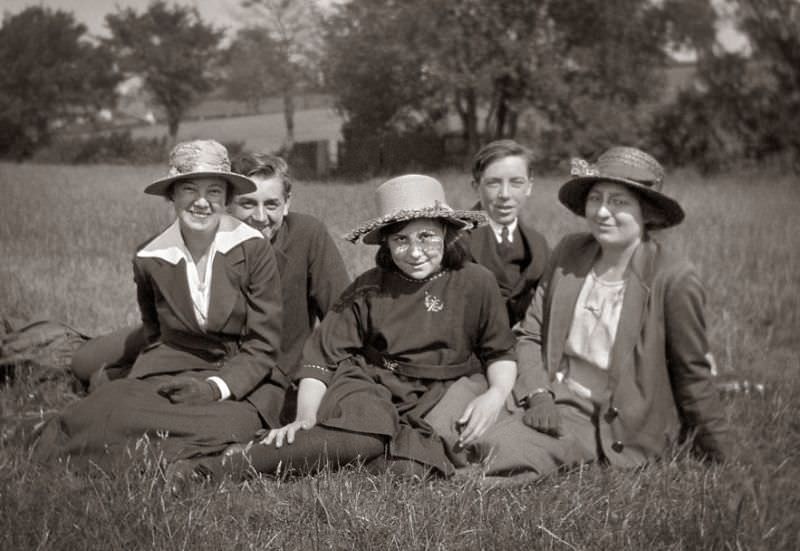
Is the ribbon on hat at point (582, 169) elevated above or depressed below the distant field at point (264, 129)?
below

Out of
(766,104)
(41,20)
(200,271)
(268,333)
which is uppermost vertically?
(41,20)

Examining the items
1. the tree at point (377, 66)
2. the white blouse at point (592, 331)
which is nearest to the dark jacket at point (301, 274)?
the white blouse at point (592, 331)

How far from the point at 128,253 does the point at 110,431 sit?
4676mm

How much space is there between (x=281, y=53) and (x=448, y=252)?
38.1m

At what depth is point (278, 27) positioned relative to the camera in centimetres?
3903

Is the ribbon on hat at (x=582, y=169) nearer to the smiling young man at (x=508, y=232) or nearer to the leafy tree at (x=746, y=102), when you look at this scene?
the smiling young man at (x=508, y=232)

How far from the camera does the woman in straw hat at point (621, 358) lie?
12.6 feet

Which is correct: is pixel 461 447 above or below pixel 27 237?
below

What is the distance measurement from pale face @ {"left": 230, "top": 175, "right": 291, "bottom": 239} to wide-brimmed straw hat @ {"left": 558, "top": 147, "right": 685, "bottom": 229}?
1.64 m

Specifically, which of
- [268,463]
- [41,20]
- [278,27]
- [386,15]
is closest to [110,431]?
[268,463]

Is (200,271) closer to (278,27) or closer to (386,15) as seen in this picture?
(386,15)

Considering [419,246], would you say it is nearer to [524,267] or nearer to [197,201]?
[197,201]

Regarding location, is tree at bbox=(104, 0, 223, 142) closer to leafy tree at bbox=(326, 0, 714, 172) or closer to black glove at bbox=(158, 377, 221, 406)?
leafy tree at bbox=(326, 0, 714, 172)

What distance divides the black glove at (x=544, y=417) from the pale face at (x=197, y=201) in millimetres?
1832
